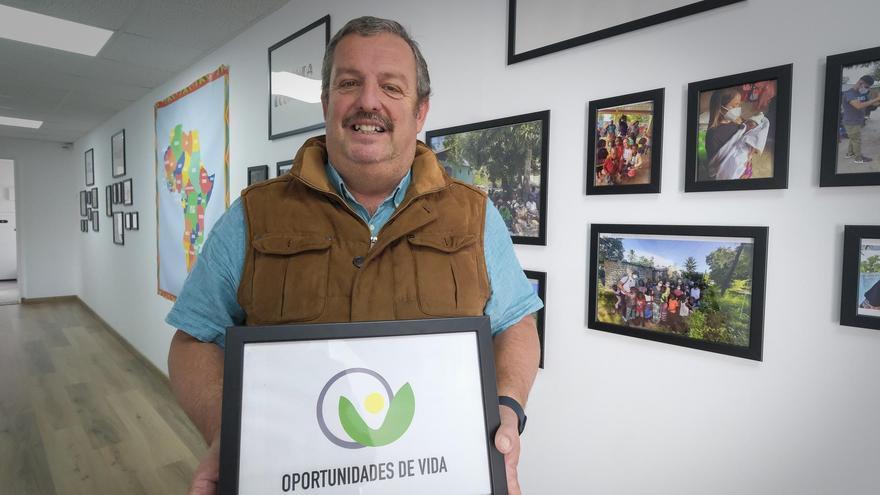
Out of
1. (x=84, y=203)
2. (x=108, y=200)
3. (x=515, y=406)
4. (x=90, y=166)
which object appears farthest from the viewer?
(x=84, y=203)

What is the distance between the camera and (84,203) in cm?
723

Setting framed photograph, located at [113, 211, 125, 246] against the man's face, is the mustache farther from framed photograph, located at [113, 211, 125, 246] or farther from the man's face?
framed photograph, located at [113, 211, 125, 246]

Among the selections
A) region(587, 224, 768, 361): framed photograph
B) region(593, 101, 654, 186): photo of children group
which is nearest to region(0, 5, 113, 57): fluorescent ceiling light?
region(593, 101, 654, 186): photo of children group

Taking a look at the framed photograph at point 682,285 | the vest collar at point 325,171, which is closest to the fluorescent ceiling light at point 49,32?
the vest collar at point 325,171

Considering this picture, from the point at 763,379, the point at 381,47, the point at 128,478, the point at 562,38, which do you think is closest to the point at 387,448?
the point at 381,47

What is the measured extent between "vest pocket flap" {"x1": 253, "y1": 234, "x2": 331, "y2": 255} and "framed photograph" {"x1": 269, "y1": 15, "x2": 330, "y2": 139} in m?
1.46

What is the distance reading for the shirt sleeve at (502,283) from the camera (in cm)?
110

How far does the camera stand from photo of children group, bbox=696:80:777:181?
1.06 metres

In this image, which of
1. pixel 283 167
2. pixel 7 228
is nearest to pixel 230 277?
pixel 283 167

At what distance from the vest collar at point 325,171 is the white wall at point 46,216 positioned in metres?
8.22

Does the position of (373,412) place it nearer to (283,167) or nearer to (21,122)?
(283,167)

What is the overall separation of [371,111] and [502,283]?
0.49 metres

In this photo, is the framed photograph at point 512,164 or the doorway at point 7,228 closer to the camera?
the framed photograph at point 512,164

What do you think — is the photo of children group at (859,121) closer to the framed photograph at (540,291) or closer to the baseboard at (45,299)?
the framed photograph at (540,291)
